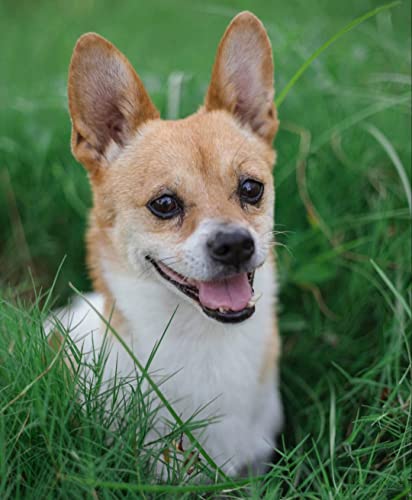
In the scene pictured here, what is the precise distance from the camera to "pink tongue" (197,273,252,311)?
2096 mm

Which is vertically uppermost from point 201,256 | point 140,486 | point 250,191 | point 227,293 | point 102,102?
point 102,102

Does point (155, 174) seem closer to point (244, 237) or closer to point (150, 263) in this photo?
point (150, 263)

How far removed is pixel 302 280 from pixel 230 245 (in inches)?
43.3

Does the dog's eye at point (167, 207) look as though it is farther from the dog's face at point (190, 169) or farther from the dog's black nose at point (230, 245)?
the dog's black nose at point (230, 245)

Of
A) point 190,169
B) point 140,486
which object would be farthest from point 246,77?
point 140,486

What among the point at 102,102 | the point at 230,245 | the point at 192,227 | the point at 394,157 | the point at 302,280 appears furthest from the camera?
the point at 302,280

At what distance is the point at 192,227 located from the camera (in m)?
2.10

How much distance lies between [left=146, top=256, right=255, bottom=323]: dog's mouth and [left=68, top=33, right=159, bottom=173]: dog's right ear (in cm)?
60

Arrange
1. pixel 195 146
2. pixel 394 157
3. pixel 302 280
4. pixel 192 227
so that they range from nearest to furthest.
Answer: pixel 192 227 < pixel 195 146 < pixel 394 157 < pixel 302 280

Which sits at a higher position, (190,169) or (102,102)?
(102,102)

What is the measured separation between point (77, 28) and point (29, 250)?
333 centimetres

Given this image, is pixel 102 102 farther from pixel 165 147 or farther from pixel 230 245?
pixel 230 245

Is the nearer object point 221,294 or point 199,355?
point 221,294

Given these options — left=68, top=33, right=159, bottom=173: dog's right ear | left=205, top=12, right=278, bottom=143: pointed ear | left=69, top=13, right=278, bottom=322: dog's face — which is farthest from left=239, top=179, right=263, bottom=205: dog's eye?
left=68, top=33, right=159, bottom=173: dog's right ear
